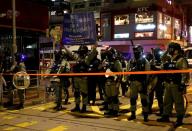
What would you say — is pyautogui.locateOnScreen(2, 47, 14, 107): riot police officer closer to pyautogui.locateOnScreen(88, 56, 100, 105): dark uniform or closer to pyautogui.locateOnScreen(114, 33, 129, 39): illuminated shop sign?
pyautogui.locateOnScreen(88, 56, 100, 105): dark uniform

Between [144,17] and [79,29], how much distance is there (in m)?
28.3

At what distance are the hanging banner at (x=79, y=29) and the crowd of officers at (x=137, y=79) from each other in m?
3.20

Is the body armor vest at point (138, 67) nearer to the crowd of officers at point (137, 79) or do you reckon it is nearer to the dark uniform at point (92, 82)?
the crowd of officers at point (137, 79)

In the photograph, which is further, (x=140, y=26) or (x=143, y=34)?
(x=140, y=26)

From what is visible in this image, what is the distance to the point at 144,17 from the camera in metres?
43.1

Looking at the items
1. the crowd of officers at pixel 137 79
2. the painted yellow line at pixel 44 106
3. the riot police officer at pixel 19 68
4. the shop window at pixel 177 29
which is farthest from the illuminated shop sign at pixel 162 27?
the riot police officer at pixel 19 68

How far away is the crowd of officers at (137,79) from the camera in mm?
9062

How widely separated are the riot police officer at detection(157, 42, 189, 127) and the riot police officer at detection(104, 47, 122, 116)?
5.60ft

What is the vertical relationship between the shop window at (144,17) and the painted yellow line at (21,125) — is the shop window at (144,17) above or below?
above

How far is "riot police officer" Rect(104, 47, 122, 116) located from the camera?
34.5ft

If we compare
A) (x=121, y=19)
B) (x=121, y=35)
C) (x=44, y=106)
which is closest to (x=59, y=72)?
(x=44, y=106)

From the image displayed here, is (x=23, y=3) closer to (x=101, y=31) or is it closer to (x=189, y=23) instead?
(x=101, y=31)

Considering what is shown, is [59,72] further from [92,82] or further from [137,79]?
[137,79]

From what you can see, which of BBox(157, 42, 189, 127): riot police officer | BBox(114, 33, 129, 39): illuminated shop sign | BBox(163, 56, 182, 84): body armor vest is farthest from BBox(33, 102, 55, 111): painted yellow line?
BBox(114, 33, 129, 39): illuminated shop sign
